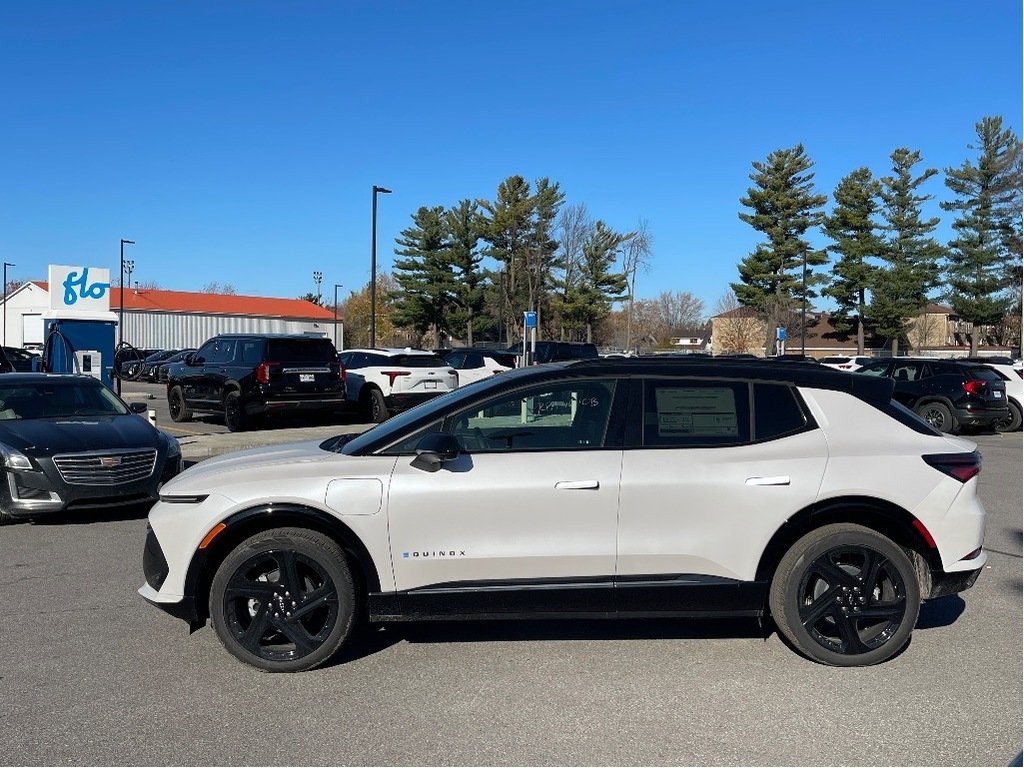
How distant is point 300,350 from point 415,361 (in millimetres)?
3332

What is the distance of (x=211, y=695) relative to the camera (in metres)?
4.53

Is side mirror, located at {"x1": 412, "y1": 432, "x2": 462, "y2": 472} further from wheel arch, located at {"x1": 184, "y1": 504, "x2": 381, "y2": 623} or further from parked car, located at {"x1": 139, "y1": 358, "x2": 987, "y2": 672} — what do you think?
wheel arch, located at {"x1": 184, "y1": 504, "x2": 381, "y2": 623}

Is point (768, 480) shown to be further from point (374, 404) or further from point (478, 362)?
point (478, 362)

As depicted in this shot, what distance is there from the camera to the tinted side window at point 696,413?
5043mm

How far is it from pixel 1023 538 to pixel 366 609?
643cm

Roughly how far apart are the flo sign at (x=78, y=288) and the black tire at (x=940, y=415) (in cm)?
1664

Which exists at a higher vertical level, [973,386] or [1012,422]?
[973,386]

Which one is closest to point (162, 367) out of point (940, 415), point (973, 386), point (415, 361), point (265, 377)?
point (415, 361)

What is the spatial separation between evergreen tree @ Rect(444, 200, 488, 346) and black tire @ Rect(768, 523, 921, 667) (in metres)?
53.2

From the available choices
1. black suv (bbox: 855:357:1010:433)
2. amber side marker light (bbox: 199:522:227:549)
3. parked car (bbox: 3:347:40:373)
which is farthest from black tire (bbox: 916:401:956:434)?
parked car (bbox: 3:347:40:373)

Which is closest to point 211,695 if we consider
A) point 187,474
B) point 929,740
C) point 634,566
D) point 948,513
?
point 187,474

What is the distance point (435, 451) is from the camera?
473 cm

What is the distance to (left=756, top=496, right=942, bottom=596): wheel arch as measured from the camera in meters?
4.94

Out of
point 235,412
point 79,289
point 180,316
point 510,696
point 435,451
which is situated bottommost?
point 510,696
